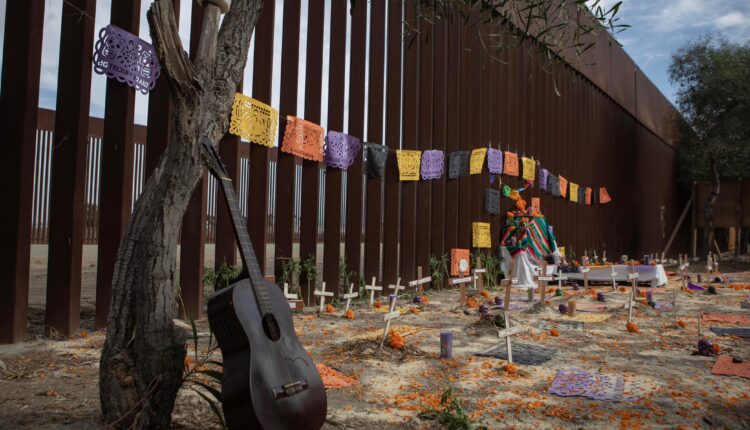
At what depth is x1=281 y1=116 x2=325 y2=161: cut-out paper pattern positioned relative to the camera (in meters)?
5.82

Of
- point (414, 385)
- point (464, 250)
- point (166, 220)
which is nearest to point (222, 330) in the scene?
point (166, 220)

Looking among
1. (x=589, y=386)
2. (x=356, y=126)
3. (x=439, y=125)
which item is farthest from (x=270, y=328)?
(x=439, y=125)

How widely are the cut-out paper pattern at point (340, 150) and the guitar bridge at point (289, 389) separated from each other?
4.52 meters

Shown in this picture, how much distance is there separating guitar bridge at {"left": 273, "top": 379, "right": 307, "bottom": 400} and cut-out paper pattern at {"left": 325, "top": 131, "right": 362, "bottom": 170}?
452 centimetres

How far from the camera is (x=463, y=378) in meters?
3.38

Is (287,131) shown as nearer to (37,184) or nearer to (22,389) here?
(22,389)

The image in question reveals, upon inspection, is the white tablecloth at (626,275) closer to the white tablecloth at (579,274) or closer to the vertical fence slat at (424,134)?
the white tablecloth at (579,274)

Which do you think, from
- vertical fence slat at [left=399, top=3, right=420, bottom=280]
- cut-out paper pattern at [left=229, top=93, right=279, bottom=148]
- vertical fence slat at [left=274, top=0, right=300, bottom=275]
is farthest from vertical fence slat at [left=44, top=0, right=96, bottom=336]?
vertical fence slat at [left=399, top=3, right=420, bottom=280]

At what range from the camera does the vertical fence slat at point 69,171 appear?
4086 millimetres

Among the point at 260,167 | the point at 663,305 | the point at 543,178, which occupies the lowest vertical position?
the point at 663,305

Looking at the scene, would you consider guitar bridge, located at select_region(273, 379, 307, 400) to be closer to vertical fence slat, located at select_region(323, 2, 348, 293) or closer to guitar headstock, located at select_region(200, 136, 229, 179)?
guitar headstock, located at select_region(200, 136, 229, 179)

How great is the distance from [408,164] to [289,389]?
233 inches

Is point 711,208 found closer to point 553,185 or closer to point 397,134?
point 553,185

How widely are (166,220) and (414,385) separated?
1887 millimetres
